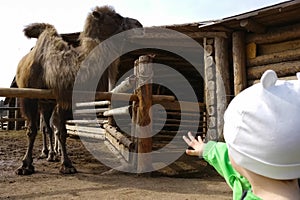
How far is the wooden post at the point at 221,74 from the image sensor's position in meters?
6.11

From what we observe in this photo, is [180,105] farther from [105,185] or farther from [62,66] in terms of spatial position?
[105,185]

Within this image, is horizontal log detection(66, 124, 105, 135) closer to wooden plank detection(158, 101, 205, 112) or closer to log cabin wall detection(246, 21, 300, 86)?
wooden plank detection(158, 101, 205, 112)

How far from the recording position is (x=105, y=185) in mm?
4285

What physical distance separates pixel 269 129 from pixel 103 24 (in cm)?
428

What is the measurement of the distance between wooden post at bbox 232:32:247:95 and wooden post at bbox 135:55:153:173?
1.72 meters

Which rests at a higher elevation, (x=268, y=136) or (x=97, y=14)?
(x=97, y=14)

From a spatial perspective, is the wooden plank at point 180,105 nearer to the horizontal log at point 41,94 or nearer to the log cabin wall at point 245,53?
the log cabin wall at point 245,53

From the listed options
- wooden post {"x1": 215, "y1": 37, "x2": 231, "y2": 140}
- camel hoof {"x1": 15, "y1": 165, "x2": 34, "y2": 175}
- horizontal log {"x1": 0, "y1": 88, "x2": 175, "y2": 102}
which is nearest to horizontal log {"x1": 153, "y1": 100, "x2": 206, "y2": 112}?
wooden post {"x1": 215, "y1": 37, "x2": 231, "y2": 140}

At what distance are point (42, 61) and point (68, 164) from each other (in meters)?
1.63

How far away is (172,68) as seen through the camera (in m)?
10.5

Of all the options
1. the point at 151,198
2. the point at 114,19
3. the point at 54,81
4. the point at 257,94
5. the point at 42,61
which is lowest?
the point at 151,198

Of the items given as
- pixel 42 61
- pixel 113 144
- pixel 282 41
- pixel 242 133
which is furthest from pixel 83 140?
pixel 242 133

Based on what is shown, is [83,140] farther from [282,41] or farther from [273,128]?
[273,128]

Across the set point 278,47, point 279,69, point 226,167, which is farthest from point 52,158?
point 226,167
